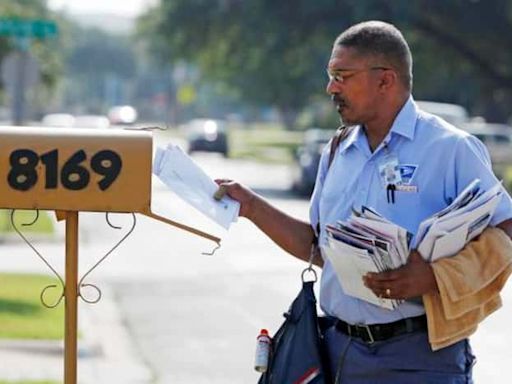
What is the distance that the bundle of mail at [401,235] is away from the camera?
4.51 meters

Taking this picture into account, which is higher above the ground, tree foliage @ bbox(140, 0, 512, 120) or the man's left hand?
the man's left hand

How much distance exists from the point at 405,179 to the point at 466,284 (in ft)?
1.25

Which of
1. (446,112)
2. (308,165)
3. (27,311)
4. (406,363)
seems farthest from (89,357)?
(446,112)

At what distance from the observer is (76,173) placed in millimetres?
4820

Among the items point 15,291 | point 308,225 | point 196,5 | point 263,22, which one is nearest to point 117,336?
point 15,291

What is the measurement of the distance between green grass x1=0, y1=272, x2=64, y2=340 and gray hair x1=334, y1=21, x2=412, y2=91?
7162 millimetres

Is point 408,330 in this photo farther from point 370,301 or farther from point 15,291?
point 15,291

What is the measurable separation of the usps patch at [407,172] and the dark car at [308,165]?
92.8 ft

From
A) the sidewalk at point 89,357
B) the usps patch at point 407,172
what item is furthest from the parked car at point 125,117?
the usps patch at point 407,172

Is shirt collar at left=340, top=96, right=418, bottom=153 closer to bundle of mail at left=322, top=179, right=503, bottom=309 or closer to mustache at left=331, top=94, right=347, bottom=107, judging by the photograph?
mustache at left=331, top=94, right=347, bottom=107

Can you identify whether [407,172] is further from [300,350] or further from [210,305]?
[210,305]

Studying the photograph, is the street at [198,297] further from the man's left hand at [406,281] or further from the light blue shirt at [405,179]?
the man's left hand at [406,281]

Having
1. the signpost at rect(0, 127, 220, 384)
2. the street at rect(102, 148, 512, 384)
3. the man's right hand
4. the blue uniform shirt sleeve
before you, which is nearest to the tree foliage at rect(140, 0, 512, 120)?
the street at rect(102, 148, 512, 384)

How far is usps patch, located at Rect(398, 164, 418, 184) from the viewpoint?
4711 millimetres
